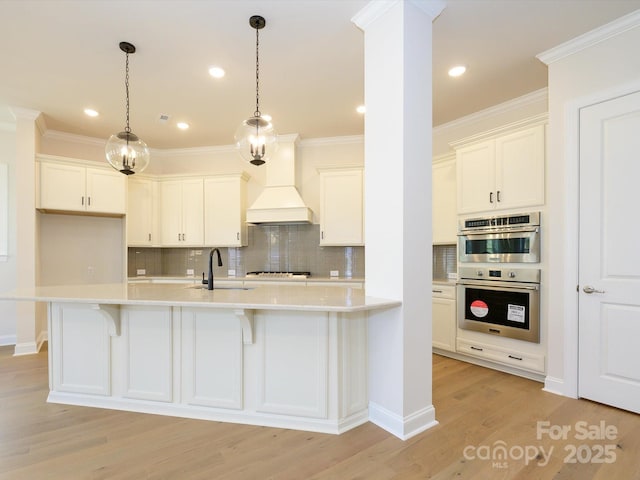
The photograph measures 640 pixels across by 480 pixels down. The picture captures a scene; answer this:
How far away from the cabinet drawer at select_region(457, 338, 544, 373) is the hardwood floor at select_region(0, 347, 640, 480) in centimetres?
42

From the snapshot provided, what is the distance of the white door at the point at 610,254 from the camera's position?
236 cm

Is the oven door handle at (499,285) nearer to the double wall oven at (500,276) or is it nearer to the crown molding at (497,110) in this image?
the double wall oven at (500,276)

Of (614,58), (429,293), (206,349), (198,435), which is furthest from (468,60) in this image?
(198,435)

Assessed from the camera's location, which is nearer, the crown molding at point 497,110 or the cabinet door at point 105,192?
the crown molding at point 497,110

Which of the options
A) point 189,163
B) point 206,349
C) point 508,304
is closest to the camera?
point 206,349

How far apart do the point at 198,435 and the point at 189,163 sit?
4448mm

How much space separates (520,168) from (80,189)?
533 cm

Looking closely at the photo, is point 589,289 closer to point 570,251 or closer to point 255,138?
point 570,251

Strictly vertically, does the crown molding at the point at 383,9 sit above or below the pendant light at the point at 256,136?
above

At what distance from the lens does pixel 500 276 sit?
10.6 feet

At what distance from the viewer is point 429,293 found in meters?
2.25

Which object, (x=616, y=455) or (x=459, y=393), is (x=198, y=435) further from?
(x=616, y=455)

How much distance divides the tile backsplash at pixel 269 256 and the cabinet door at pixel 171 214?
0.40m

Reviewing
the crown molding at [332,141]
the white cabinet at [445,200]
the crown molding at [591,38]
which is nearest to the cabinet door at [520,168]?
the crown molding at [591,38]
